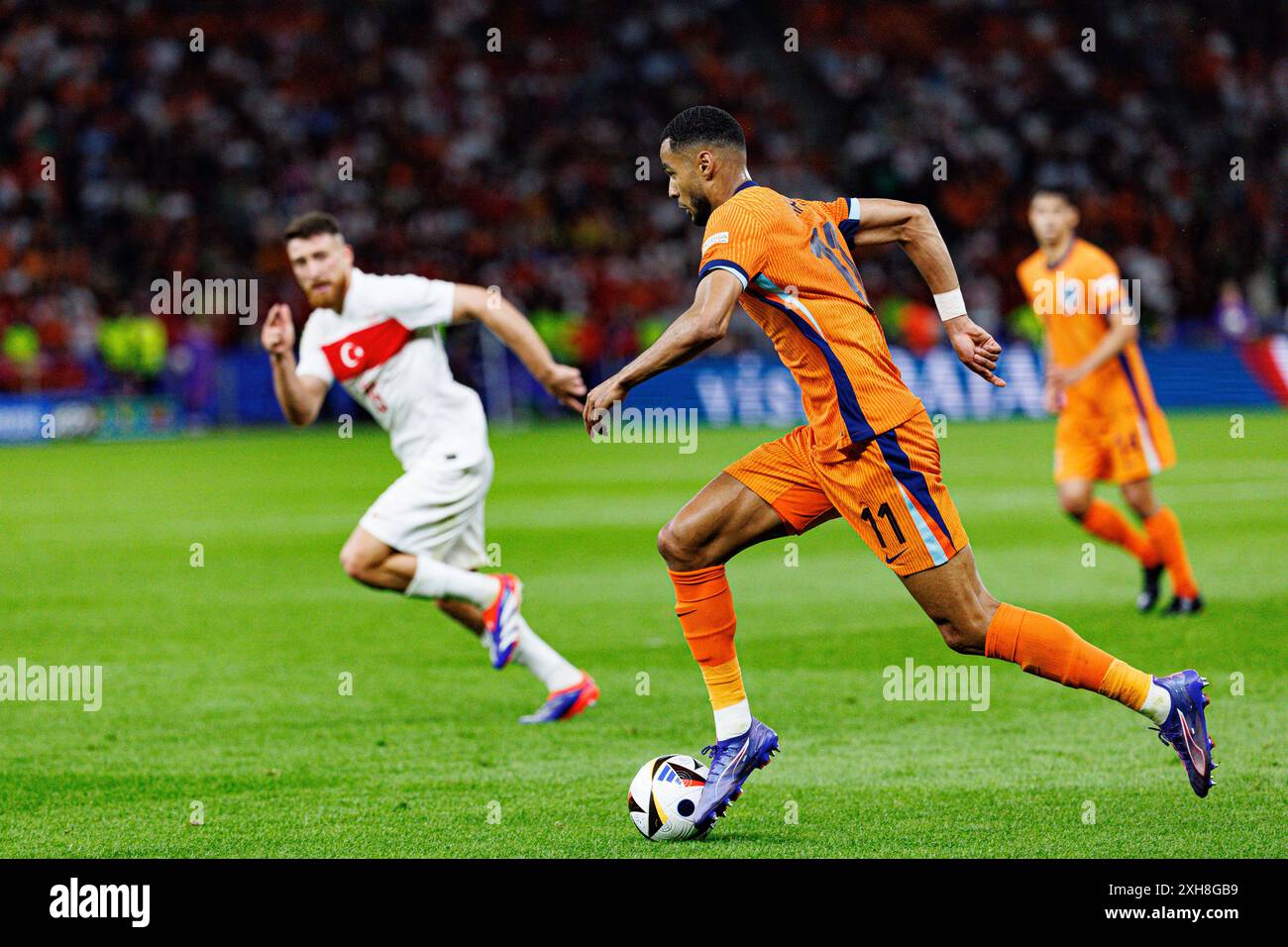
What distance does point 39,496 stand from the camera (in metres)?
17.1

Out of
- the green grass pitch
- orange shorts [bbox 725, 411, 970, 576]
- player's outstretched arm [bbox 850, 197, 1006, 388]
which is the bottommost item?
the green grass pitch

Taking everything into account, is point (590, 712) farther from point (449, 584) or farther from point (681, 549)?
point (681, 549)

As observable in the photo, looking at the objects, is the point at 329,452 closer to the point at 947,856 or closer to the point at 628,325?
the point at 628,325

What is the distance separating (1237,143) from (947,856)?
31644 mm

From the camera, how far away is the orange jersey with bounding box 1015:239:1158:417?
1000cm

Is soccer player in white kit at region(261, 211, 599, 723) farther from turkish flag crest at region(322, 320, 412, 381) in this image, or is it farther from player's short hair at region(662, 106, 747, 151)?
player's short hair at region(662, 106, 747, 151)

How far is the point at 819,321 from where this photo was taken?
5.25 metres

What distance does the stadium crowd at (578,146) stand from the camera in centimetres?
2806

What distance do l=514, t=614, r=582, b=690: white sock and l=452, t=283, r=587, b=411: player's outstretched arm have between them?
3.42ft

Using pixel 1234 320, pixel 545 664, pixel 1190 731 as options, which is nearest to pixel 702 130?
pixel 1190 731

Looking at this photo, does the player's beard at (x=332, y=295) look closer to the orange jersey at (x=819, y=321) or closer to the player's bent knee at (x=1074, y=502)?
the orange jersey at (x=819, y=321)

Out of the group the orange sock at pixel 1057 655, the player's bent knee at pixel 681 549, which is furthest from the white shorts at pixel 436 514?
the orange sock at pixel 1057 655

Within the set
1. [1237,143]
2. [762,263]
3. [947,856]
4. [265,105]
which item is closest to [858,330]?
[762,263]

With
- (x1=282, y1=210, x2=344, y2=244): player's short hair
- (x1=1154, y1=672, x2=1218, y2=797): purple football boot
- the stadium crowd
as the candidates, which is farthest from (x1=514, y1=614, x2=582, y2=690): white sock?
the stadium crowd
